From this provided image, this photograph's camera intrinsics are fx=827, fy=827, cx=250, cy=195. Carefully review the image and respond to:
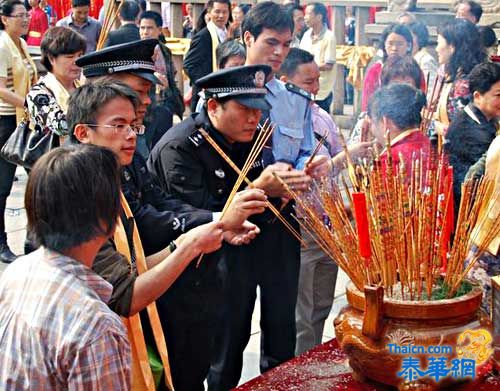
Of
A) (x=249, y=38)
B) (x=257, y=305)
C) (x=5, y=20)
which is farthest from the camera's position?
(x=5, y=20)

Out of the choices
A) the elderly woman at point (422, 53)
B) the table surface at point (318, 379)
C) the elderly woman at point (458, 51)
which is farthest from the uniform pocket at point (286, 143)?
the elderly woman at point (422, 53)

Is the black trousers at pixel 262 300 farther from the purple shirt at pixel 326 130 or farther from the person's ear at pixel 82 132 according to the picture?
the person's ear at pixel 82 132

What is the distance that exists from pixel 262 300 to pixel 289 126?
65cm

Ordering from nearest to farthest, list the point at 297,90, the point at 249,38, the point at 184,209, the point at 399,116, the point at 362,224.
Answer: the point at 362,224
the point at 184,209
the point at 399,116
the point at 297,90
the point at 249,38

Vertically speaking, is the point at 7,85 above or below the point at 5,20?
below

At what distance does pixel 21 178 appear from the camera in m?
6.73

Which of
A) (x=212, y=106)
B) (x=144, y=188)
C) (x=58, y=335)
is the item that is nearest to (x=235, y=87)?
(x=212, y=106)

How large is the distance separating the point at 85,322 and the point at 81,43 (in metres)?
2.59

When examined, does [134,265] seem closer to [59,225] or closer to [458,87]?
[59,225]

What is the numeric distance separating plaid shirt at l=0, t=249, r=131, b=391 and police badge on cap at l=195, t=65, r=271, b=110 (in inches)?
52.1

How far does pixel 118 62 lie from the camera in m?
2.50

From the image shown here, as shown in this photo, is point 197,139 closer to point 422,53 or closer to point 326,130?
point 326,130

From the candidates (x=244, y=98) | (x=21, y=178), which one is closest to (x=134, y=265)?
(x=244, y=98)

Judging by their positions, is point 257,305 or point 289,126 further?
point 257,305
